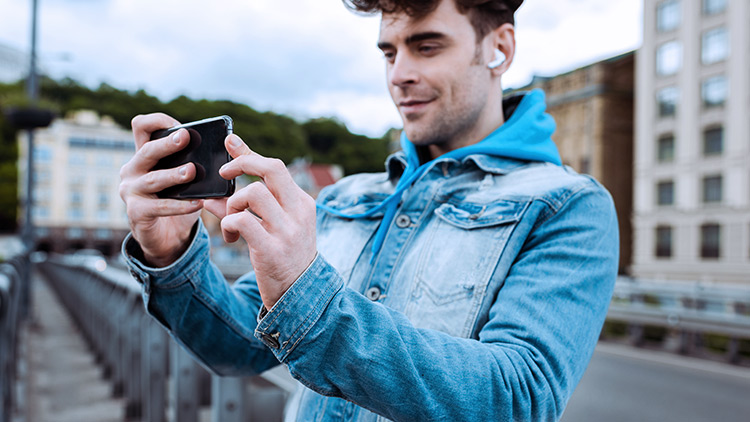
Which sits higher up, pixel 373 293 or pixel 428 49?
pixel 428 49

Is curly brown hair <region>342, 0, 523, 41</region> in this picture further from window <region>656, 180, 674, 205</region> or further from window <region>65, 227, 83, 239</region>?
window <region>65, 227, 83, 239</region>

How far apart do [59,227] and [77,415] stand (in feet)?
267

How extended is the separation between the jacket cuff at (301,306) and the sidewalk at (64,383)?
5125 millimetres

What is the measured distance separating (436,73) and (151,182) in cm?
80

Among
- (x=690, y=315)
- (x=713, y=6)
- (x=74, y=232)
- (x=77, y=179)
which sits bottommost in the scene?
(x=74, y=232)

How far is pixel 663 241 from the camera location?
116 feet

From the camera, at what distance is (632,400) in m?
7.35

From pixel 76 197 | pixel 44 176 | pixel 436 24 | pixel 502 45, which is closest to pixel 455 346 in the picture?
pixel 436 24

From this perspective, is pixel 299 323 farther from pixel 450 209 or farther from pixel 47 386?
pixel 47 386

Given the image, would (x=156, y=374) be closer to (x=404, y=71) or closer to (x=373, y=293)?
(x=373, y=293)

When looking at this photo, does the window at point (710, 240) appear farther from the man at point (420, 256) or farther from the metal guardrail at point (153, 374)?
the man at point (420, 256)

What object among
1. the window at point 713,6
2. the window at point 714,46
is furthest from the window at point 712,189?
the window at point 713,6

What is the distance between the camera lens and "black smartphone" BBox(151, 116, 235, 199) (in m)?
1.28

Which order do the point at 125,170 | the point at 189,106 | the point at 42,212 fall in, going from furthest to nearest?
the point at 42,212, the point at 189,106, the point at 125,170
